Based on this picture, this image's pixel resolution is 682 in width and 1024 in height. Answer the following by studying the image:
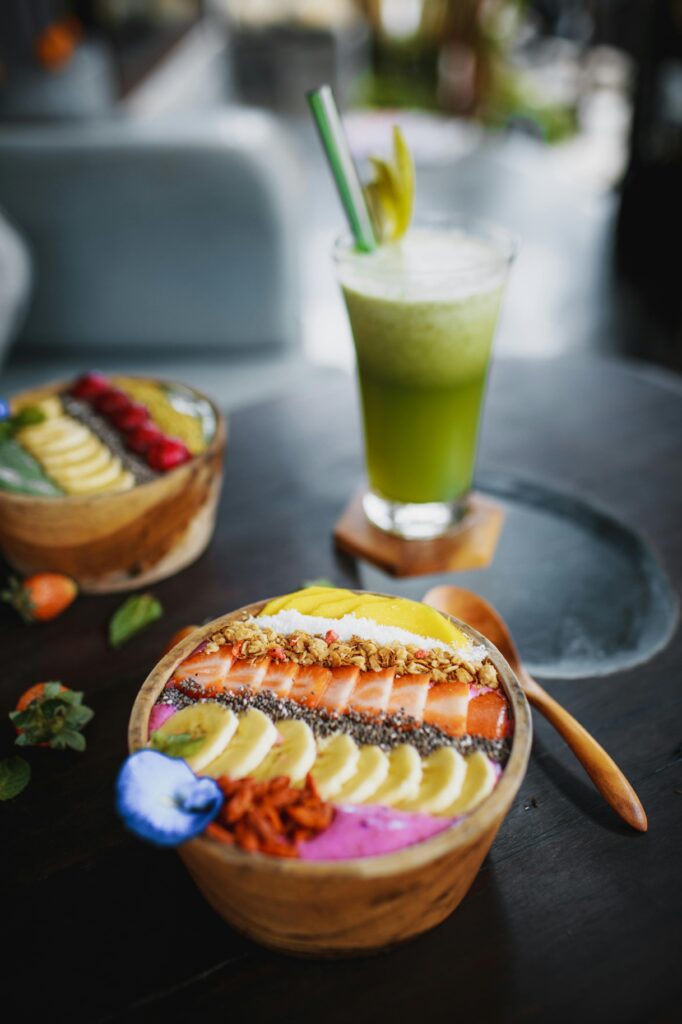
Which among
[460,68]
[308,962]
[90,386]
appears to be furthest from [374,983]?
[460,68]

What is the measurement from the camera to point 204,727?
0.69 m

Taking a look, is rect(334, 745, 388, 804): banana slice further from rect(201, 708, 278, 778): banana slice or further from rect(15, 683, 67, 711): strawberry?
rect(15, 683, 67, 711): strawberry

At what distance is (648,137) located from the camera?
4355mm

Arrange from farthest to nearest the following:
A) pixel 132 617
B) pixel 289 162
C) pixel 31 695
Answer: pixel 289 162 < pixel 132 617 < pixel 31 695

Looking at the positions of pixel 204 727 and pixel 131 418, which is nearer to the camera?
pixel 204 727

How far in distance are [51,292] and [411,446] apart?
1433 millimetres

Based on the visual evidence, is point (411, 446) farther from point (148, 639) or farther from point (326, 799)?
point (326, 799)

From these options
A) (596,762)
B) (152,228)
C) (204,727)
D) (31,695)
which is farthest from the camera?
(152,228)

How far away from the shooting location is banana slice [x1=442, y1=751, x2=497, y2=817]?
0.62 m

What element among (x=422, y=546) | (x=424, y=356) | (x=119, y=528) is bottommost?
(x=422, y=546)

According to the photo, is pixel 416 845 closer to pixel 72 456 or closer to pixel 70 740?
pixel 70 740

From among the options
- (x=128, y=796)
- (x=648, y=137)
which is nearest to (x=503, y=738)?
(x=128, y=796)

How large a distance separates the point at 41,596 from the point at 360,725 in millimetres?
507

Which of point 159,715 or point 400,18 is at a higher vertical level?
point 159,715
